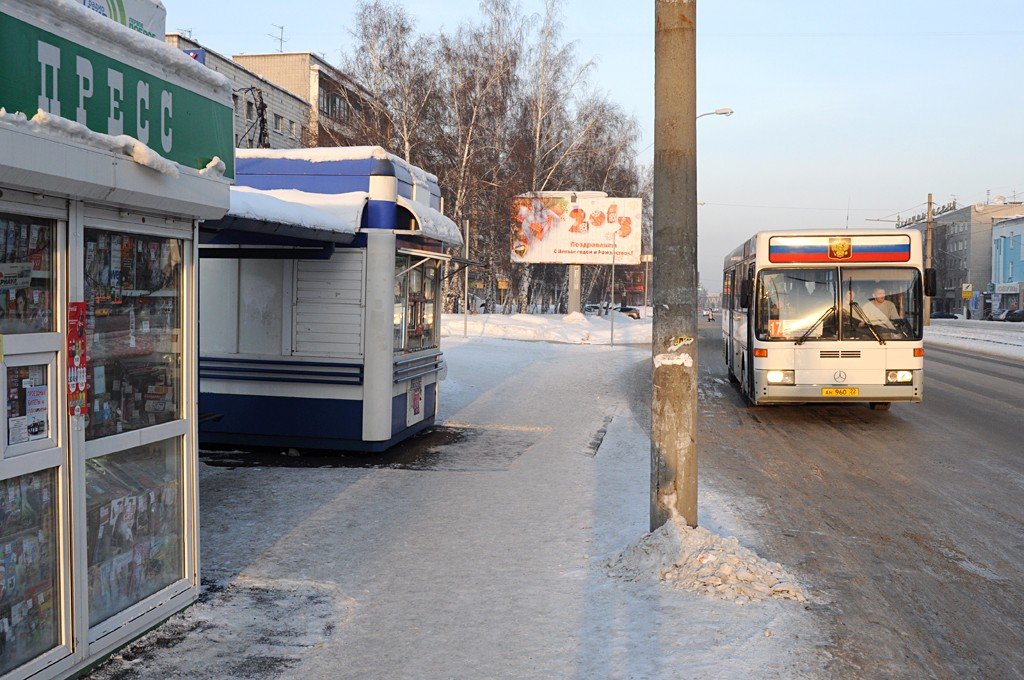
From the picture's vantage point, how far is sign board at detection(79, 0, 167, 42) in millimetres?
5391

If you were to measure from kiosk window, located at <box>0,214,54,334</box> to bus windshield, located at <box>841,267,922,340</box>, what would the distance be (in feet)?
35.5

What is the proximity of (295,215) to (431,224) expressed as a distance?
7.46ft

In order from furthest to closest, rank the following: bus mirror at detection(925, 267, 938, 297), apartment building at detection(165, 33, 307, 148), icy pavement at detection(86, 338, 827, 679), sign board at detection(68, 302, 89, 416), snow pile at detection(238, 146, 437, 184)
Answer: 1. apartment building at detection(165, 33, 307, 148)
2. bus mirror at detection(925, 267, 938, 297)
3. snow pile at detection(238, 146, 437, 184)
4. icy pavement at detection(86, 338, 827, 679)
5. sign board at detection(68, 302, 89, 416)

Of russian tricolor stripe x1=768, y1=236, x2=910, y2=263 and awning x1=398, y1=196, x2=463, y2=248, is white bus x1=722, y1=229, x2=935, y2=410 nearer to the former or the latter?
russian tricolor stripe x1=768, y1=236, x2=910, y2=263

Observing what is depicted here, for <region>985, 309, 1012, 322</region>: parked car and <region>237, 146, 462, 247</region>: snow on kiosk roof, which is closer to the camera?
<region>237, 146, 462, 247</region>: snow on kiosk roof

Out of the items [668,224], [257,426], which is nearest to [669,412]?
[668,224]

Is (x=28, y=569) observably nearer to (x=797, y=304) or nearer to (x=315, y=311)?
(x=315, y=311)

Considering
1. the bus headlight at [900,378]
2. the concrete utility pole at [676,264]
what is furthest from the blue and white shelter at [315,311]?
the bus headlight at [900,378]

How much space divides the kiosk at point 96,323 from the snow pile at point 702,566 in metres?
2.73

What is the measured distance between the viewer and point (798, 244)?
12852mm

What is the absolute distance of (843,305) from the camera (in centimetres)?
1255

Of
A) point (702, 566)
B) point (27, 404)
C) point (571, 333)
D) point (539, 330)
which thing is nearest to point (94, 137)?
point (27, 404)

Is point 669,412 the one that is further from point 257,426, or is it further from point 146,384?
point 257,426

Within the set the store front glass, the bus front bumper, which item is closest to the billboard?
the bus front bumper
